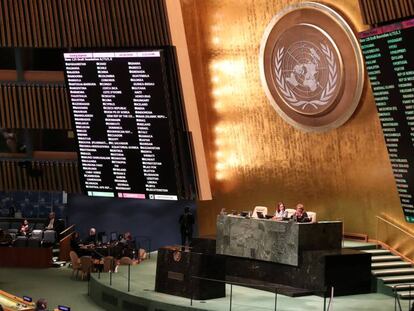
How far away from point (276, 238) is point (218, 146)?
4716 mm

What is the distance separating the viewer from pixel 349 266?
16938 millimetres

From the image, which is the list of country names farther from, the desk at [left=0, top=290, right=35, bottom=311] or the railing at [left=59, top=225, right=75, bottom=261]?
the desk at [left=0, top=290, right=35, bottom=311]

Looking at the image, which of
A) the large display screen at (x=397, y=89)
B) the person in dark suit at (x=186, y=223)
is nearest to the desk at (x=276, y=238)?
the large display screen at (x=397, y=89)

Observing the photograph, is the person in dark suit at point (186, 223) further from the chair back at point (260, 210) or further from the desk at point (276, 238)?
the desk at point (276, 238)

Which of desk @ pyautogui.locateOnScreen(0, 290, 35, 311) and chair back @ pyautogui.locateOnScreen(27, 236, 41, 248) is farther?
chair back @ pyautogui.locateOnScreen(27, 236, 41, 248)

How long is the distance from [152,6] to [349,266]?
7.35 meters

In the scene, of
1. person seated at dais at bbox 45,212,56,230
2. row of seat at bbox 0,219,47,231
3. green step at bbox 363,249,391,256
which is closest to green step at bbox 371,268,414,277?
green step at bbox 363,249,391,256

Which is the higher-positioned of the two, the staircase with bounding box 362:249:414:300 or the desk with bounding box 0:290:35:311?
the desk with bounding box 0:290:35:311

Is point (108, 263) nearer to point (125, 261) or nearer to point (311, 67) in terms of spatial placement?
point (125, 261)

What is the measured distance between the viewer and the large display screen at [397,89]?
1487 centimetres

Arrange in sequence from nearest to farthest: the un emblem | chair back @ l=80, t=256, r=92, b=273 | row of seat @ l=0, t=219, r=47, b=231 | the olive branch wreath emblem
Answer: the un emblem, the olive branch wreath emblem, chair back @ l=80, t=256, r=92, b=273, row of seat @ l=0, t=219, r=47, b=231

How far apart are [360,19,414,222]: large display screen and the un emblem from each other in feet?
8.42

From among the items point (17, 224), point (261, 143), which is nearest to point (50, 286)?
point (261, 143)

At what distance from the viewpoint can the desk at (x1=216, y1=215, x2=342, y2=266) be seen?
56.2 ft
